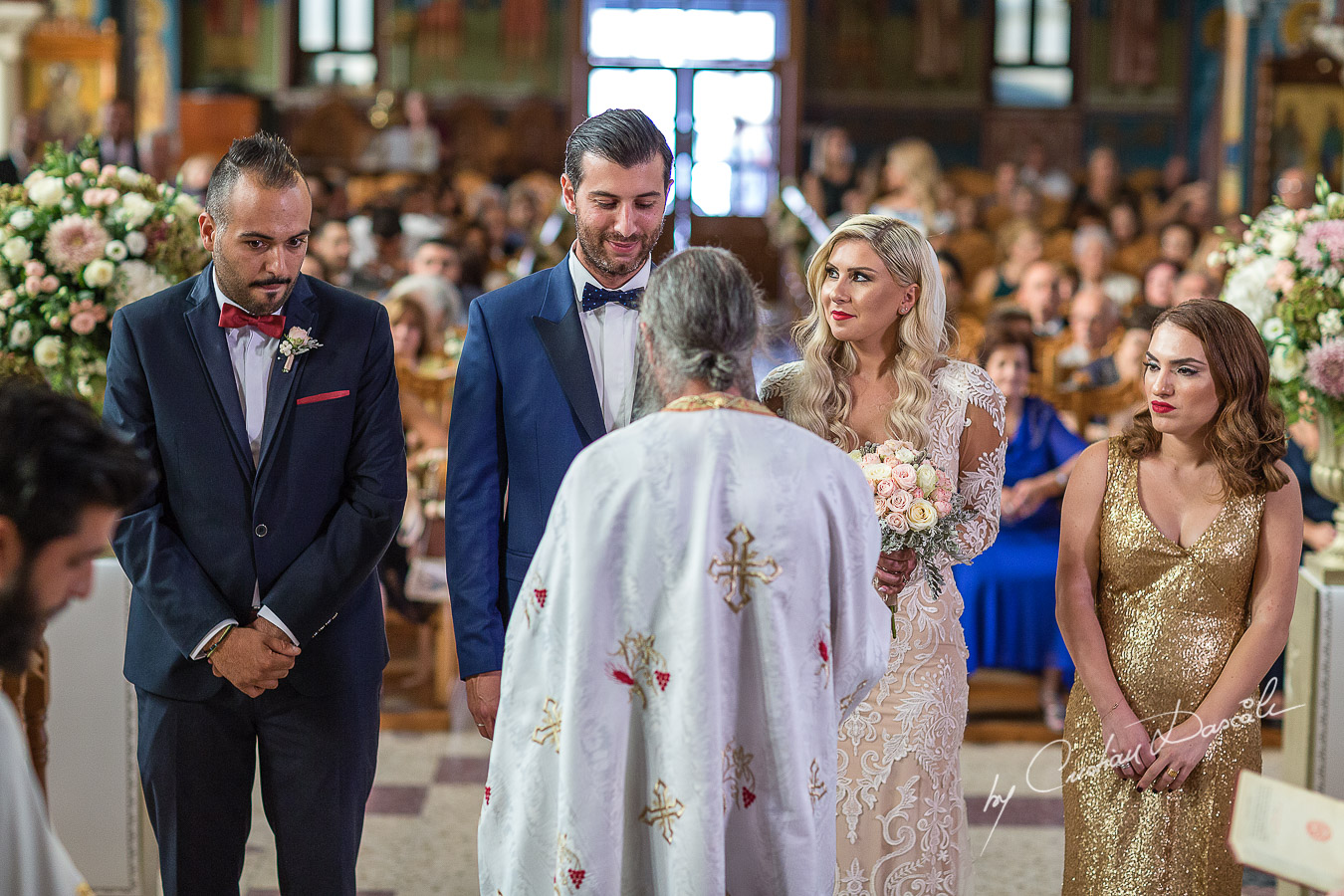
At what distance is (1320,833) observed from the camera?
1.80 m

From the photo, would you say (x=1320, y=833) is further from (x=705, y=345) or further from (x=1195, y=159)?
(x=1195, y=159)

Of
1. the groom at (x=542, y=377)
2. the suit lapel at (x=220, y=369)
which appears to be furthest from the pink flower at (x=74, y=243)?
the groom at (x=542, y=377)

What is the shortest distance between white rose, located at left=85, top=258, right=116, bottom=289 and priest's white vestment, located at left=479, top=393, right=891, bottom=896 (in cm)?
201

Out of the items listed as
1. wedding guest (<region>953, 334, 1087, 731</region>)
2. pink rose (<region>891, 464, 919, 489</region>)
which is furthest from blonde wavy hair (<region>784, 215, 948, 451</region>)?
wedding guest (<region>953, 334, 1087, 731</region>)

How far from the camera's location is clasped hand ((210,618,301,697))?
2.45m

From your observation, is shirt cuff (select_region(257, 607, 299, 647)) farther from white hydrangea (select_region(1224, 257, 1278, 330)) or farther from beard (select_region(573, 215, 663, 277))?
white hydrangea (select_region(1224, 257, 1278, 330))

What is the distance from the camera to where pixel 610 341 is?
2.59m

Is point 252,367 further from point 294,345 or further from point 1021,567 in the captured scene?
point 1021,567

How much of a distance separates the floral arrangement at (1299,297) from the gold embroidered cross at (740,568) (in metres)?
2.18

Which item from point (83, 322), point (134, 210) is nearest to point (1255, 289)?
point (134, 210)

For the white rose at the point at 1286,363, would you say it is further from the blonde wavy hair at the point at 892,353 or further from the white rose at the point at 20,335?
the white rose at the point at 20,335

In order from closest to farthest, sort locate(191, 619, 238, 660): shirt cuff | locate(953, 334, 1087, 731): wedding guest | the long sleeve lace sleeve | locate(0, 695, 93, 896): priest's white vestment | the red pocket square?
locate(0, 695, 93, 896): priest's white vestment
locate(191, 619, 238, 660): shirt cuff
the red pocket square
the long sleeve lace sleeve
locate(953, 334, 1087, 731): wedding guest

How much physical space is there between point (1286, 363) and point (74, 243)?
3.18 m

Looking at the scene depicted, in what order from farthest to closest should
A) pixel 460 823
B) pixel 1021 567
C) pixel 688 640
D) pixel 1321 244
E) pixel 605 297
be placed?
pixel 1021 567 → pixel 460 823 → pixel 1321 244 → pixel 605 297 → pixel 688 640
